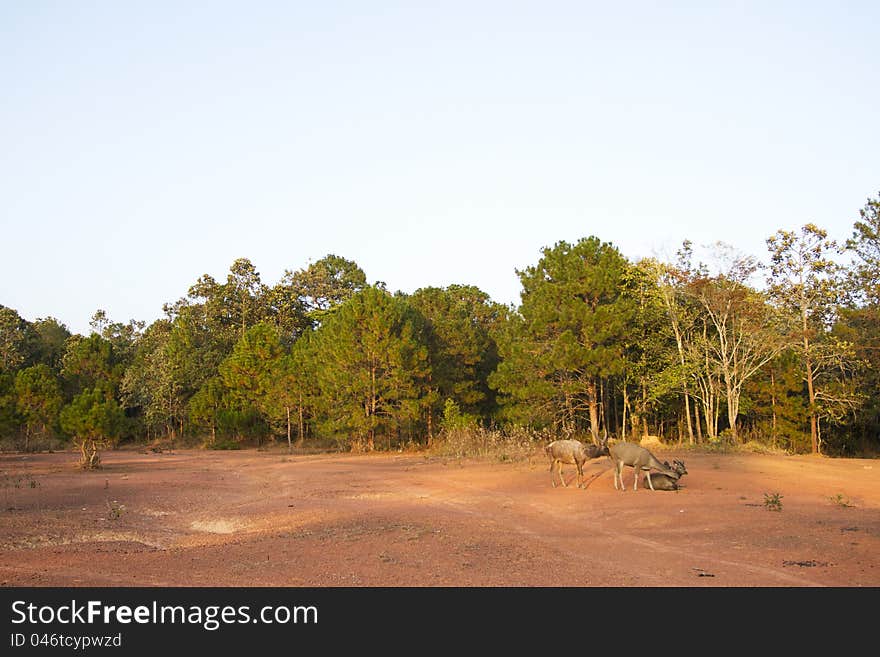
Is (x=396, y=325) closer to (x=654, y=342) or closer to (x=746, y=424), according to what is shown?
(x=654, y=342)

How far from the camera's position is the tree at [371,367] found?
114 feet

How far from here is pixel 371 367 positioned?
1389 inches

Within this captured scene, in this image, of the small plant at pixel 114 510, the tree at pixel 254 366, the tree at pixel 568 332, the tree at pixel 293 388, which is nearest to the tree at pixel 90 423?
the small plant at pixel 114 510

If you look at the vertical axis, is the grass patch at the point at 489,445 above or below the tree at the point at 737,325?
below

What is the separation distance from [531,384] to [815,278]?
13.5 meters

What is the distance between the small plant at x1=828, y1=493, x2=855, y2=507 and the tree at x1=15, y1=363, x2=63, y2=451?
42.3 metres

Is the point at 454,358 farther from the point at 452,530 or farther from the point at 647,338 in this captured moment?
the point at 452,530

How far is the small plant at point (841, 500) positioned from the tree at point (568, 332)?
15163 millimetres

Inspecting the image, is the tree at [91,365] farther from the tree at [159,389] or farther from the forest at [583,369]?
the forest at [583,369]

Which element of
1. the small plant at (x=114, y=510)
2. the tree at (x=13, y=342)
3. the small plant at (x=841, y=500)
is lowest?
the small plant at (x=841, y=500)

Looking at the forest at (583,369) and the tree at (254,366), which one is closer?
the forest at (583,369)

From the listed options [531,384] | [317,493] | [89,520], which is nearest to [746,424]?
[531,384]
